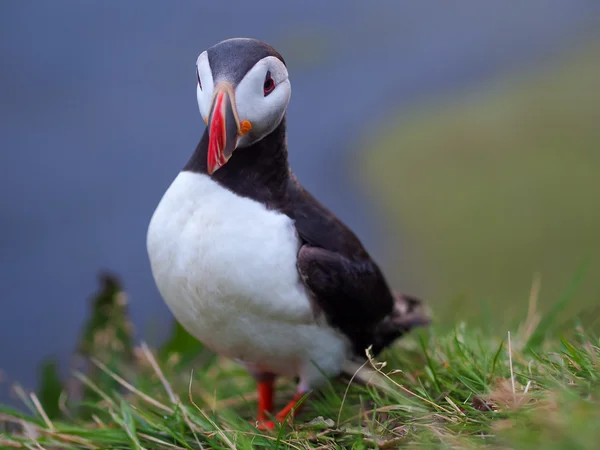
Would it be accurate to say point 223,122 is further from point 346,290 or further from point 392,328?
point 392,328

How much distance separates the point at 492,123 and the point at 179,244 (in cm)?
535

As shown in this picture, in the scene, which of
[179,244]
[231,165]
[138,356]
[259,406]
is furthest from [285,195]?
[138,356]

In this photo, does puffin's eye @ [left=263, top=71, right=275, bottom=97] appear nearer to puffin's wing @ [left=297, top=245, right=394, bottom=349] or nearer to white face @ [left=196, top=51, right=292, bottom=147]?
white face @ [left=196, top=51, right=292, bottom=147]

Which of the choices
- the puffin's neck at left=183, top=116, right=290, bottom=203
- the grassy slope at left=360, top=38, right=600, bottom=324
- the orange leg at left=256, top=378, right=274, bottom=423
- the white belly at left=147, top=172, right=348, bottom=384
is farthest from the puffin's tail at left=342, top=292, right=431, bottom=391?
the grassy slope at left=360, top=38, right=600, bottom=324

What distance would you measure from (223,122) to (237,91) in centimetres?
10

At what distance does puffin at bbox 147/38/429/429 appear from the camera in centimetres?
212

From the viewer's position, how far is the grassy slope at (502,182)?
5730mm

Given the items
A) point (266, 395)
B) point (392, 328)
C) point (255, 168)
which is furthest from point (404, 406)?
point (255, 168)

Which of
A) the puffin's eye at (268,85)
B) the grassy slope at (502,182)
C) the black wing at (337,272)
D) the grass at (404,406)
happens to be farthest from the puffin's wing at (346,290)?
the grassy slope at (502,182)

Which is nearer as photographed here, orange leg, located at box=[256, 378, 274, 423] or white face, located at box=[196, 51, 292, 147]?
white face, located at box=[196, 51, 292, 147]

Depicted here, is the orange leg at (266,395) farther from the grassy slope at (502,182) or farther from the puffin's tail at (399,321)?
the grassy slope at (502,182)

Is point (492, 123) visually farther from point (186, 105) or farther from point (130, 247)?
point (130, 247)

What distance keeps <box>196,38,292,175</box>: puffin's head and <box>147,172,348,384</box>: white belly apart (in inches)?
7.6

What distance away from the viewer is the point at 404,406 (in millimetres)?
2150
